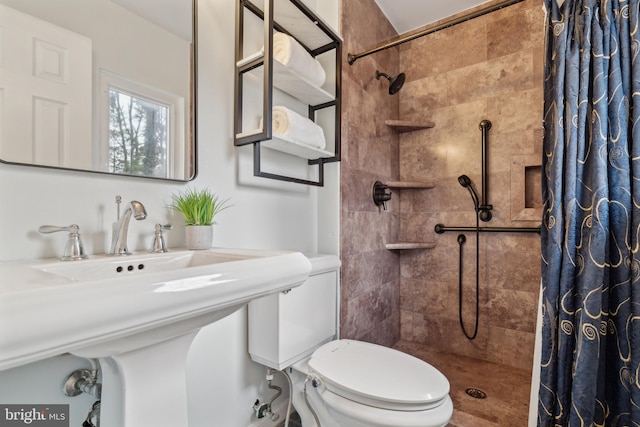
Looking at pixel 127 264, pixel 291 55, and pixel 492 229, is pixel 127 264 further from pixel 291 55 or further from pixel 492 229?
pixel 492 229

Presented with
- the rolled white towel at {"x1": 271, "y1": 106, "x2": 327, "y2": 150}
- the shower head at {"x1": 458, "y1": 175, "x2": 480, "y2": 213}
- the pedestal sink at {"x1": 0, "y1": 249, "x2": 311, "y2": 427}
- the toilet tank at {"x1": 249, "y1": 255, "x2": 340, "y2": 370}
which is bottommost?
the toilet tank at {"x1": 249, "y1": 255, "x2": 340, "y2": 370}

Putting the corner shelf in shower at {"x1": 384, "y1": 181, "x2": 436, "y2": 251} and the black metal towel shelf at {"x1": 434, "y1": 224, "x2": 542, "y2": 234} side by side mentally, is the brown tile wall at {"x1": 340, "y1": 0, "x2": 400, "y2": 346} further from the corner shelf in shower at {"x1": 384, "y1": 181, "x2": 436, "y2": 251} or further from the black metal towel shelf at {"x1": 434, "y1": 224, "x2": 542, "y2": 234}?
the black metal towel shelf at {"x1": 434, "y1": 224, "x2": 542, "y2": 234}

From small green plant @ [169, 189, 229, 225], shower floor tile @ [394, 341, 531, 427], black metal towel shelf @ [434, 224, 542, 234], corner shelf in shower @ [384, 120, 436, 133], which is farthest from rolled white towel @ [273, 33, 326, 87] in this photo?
shower floor tile @ [394, 341, 531, 427]

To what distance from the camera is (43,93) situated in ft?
2.76

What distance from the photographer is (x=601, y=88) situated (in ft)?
3.59

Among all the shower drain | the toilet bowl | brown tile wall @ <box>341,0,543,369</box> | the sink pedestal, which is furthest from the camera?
brown tile wall @ <box>341,0,543,369</box>

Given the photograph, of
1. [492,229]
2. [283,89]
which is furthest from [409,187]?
[283,89]

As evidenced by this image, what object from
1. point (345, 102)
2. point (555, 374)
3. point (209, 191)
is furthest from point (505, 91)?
point (209, 191)

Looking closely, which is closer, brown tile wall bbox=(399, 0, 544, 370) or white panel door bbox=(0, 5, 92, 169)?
white panel door bbox=(0, 5, 92, 169)

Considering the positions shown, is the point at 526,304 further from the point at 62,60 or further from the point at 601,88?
the point at 62,60

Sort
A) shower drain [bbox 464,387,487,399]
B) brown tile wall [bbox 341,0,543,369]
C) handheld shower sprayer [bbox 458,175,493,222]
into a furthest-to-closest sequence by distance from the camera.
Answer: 1. handheld shower sprayer [bbox 458,175,493,222]
2. brown tile wall [bbox 341,0,543,369]
3. shower drain [bbox 464,387,487,399]

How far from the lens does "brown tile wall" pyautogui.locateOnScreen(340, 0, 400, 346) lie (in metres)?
1.73

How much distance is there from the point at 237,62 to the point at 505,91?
1709 millimetres

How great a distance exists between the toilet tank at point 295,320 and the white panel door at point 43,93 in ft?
2.61
